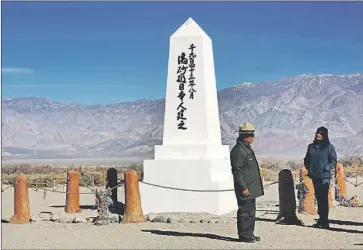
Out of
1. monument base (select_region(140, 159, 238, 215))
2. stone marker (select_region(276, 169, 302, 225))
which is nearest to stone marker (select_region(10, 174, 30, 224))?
monument base (select_region(140, 159, 238, 215))

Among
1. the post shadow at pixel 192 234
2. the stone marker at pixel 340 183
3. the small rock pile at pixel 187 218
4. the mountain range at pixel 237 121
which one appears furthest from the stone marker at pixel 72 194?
the mountain range at pixel 237 121

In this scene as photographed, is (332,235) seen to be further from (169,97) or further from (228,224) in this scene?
(169,97)

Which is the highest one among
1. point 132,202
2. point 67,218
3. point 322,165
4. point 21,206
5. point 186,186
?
point 322,165

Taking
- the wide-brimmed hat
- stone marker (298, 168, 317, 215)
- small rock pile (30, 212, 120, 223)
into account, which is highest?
the wide-brimmed hat

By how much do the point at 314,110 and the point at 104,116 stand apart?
139 feet

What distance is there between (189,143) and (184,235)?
10.8 feet

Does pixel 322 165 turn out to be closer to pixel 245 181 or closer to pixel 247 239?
pixel 245 181

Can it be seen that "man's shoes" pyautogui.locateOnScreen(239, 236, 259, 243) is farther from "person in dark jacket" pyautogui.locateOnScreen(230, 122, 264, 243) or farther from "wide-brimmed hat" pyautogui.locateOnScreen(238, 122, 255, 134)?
"wide-brimmed hat" pyautogui.locateOnScreen(238, 122, 255, 134)

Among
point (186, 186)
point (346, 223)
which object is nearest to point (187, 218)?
point (186, 186)

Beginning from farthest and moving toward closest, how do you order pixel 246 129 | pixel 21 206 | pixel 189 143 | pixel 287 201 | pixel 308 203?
pixel 189 143 → pixel 308 203 → pixel 21 206 → pixel 287 201 → pixel 246 129

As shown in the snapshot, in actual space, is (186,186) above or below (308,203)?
above

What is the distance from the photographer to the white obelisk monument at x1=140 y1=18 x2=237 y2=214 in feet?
44.0

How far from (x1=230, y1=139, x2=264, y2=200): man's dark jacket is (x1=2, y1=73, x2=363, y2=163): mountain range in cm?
7103

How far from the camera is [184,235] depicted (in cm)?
1088
